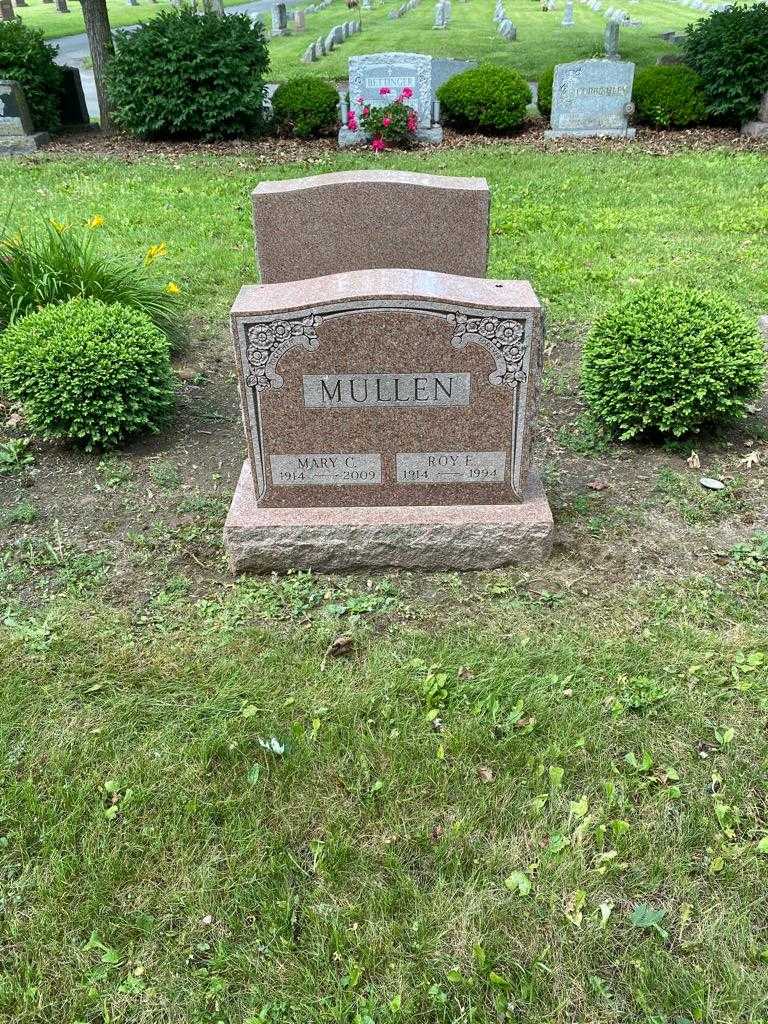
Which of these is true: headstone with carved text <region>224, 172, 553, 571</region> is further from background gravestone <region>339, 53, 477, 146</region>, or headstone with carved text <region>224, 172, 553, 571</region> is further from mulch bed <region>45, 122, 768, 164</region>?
background gravestone <region>339, 53, 477, 146</region>

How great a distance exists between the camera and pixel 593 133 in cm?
1316

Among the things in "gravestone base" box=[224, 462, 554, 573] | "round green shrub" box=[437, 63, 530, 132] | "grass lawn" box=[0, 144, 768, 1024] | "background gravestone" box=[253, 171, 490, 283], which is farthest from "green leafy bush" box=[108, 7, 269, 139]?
"gravestone base" box=[224, 462, 554, 573]

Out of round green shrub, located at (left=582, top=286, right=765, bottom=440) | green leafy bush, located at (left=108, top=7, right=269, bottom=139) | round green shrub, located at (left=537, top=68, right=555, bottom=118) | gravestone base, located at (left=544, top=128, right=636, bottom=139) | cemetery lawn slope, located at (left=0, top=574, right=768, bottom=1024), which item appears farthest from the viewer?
round green shrub, located at (left=537, top=68, right=555, bottom=118)

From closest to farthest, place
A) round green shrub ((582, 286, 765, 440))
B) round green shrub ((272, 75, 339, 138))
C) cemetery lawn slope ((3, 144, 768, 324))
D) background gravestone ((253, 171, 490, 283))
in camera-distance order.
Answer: round green shrub ((582, 286, 765, 440)) → background gravestone ((253, 171, 490, 283)) → cemetery lawn slope ((3, 144, 768, 324)) → round green shrub ((272, 75, 339, 138))

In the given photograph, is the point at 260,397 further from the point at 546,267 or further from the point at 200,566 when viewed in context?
the point at 546,267

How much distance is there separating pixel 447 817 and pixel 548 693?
2.20 ft

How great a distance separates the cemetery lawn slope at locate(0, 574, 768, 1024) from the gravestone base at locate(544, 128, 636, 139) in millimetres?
11354

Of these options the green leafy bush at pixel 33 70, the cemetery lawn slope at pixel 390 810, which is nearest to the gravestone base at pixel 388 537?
the cemetery lawn slope at pixel 390 810

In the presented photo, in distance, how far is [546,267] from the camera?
755 cm

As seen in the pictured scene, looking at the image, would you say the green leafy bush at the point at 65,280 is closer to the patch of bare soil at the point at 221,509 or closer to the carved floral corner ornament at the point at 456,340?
the patch of bare soil at the point at 221,509

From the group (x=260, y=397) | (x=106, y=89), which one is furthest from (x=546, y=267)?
(x=106, y=89)

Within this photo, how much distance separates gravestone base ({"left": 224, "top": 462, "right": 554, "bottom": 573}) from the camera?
3.90 m

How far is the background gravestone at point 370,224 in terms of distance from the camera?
4777 mm

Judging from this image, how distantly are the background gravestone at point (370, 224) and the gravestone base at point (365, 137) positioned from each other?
8.61 m
